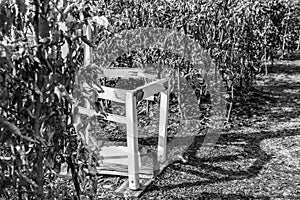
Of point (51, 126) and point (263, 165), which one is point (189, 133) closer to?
point (263, 165)

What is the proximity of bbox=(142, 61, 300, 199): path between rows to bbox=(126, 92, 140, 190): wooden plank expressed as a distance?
0.50 feet

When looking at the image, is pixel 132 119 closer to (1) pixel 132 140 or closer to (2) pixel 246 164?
(1) pixel 132 140

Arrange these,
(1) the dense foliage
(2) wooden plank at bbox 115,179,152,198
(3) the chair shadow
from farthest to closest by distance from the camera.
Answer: (3) the chair shadow, (2) wooden plank at bbox 115,179,152,198, (1) the dense foliage

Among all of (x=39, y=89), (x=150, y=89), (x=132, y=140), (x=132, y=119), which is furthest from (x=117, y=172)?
(x=39, y=89)

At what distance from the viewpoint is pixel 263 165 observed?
14.1 ft

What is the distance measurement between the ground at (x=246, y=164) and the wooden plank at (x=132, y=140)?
→ 145mm

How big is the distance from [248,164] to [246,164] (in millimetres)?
20

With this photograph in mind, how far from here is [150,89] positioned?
149 inches

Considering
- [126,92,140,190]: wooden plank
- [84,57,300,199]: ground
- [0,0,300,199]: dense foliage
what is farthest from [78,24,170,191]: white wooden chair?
[0,0,300,199]: dense foliage

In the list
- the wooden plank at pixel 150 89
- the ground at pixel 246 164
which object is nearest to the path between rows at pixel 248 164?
the ground at pixel 246 164

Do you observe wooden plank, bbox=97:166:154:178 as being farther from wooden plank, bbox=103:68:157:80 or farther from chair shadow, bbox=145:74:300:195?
wooden plank, bbox=103:68:157:80

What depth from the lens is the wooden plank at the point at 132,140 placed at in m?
3.50

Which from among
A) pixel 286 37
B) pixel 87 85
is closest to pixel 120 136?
pixel 87 85

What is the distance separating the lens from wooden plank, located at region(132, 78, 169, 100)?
3.59 m
